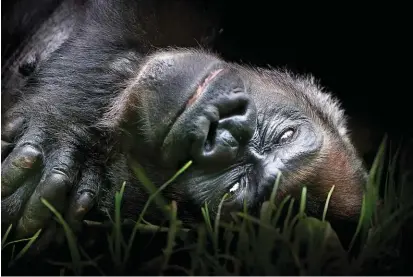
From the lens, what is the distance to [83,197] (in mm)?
1975

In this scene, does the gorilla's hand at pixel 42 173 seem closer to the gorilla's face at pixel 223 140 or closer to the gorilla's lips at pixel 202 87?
the gorilla's face at pixel 223 140

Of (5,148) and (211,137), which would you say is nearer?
(211,137)

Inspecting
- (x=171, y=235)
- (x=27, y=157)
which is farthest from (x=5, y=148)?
(x=171, y=235)

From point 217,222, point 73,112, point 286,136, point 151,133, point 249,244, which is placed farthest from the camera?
point 73,112

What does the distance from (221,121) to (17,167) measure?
595 mm

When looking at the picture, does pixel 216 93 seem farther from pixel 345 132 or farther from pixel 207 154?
pixel 345 132

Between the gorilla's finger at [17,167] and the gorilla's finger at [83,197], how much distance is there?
0.49ft

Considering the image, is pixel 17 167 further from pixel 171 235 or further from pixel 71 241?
pixel 171 235

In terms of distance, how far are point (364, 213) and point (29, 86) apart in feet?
3.83

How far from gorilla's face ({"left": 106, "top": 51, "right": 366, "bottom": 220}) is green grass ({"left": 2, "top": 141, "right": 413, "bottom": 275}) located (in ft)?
0.19

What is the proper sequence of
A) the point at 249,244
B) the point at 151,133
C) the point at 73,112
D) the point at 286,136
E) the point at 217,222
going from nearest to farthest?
the point at 249,244, the point at 217,222, the point at 151,133, the point at 286,136, the point at 73,112

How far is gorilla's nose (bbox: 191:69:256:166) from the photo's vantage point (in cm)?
181

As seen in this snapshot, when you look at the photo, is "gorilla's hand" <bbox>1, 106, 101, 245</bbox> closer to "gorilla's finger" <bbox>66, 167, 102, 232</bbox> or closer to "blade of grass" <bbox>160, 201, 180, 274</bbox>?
"gorilla's finger" <bbox>66, 167, 102, 232</bbox>

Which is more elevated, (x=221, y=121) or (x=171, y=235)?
(x=221, y=121)
